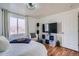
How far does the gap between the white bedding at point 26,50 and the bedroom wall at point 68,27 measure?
14.4 inches

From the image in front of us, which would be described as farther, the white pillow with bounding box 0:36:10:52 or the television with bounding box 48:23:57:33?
the television with bounding box 48:23:57:33

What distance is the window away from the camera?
1.54 meters

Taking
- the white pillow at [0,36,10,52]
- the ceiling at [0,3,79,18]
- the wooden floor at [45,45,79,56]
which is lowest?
the wooden floor at [45,45,79,56]

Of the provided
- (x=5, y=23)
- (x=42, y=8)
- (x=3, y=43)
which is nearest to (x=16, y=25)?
(x=5, y=23)

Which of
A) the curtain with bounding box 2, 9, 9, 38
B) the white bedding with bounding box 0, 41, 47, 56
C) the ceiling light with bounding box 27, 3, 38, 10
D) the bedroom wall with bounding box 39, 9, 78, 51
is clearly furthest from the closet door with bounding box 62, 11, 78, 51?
the curtain with bounding box 2, 9, 9, 38

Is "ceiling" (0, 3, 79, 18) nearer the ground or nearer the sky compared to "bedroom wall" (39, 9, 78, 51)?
nearer the sky

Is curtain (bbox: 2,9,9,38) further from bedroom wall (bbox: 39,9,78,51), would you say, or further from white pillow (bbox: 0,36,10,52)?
bedroom wall (bbox: 39,9,78,51)

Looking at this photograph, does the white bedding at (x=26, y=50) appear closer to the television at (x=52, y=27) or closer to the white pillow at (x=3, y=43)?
the white pillow at (x=3, y=43)

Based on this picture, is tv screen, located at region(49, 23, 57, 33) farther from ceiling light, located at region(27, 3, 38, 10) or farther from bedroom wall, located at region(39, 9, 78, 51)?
ceiling light, located at region(27, 3, 38, 10)

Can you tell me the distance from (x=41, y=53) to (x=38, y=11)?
0.70 meters

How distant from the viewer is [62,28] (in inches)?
63.1

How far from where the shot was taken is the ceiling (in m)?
1.50

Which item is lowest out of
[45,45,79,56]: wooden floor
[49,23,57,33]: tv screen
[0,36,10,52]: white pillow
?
[45,45,79,56]: wooden floor

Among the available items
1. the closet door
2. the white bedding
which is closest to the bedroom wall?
the closet door
